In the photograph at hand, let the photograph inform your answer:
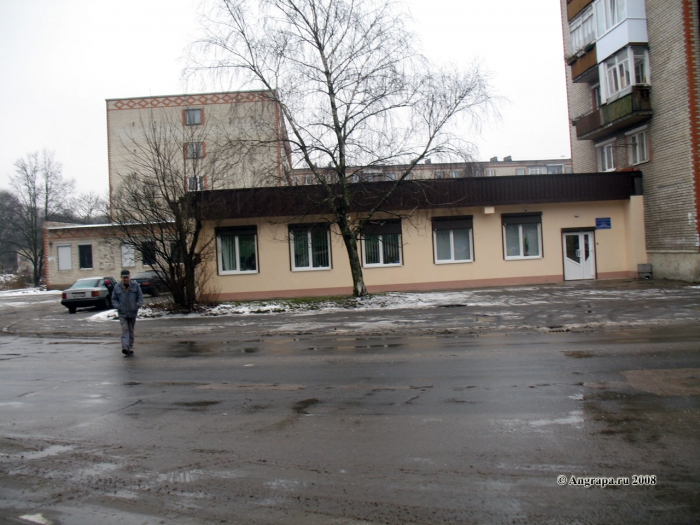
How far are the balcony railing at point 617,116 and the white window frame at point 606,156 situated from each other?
0.46 meters

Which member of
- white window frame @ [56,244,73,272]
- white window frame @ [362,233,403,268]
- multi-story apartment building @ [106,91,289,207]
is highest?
multi-story apartment building @ [106,91,289,207]

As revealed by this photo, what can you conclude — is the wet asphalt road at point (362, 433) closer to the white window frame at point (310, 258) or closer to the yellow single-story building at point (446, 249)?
the yellow single-story building at point (446, 249)

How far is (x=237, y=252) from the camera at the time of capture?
80.6 ft

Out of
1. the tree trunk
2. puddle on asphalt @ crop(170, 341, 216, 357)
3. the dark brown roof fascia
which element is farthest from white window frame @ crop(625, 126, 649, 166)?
puddle on asphalt @ crop(170, 341, 216, 357)

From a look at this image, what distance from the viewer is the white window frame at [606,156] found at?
26.6m

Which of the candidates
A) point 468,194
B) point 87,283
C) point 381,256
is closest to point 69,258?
point 87,283

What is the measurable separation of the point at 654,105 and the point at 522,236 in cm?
761

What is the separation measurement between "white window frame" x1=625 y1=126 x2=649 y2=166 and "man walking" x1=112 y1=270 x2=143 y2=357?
2204cm

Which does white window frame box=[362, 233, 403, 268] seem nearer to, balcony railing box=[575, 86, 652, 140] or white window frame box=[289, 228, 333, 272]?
white window frame box=[289, 228, 333, 272]

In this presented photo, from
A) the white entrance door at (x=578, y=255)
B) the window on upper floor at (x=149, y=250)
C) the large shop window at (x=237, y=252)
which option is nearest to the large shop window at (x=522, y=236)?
the white entrance door at (x=578, y=255)

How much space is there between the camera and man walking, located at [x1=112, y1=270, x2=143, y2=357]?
37.6ft

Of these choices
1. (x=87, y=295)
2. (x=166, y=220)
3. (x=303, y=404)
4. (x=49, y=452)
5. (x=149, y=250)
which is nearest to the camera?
(x=49, y=452)

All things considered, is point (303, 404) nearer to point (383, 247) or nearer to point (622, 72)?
point (383, 247)

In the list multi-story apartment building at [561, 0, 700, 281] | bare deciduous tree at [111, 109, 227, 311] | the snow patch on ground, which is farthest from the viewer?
multi-story apartment building at [561, 0, 700, 281]
